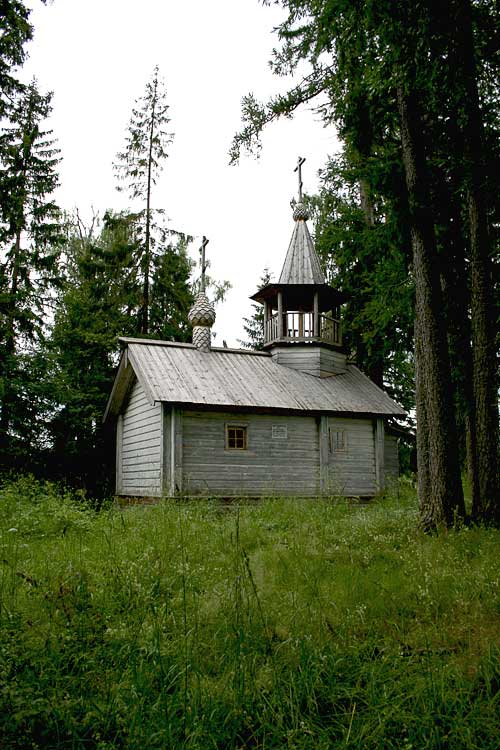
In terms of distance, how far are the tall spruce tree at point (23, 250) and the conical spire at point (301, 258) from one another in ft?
26.4

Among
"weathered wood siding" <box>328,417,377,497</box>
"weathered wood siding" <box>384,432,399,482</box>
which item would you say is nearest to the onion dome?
"weathered wood siding" <box>328,417,377,497</box>

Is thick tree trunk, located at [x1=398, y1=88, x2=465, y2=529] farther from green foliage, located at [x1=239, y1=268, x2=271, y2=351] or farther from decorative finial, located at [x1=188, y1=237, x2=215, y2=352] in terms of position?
green foliage, located at [x1=239, y1=268, x2=271, y2=351]

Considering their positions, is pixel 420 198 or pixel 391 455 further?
pixel 391 455

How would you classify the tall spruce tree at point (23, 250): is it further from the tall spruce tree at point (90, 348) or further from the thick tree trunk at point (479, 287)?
the thick tree trunk at point (479, 287)

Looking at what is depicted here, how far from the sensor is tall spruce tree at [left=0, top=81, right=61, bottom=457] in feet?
60.8

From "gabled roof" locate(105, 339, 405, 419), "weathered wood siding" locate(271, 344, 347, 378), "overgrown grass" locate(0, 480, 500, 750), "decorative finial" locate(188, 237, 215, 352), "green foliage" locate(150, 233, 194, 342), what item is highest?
"green foliage" locate(150, 233, 194, 342)

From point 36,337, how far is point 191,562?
55.7 ft

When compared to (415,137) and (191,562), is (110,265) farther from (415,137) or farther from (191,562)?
(191,562)

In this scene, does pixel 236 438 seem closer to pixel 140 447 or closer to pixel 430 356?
pixel 140 447

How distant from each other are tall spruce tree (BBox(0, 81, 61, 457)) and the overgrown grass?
13.2 metres

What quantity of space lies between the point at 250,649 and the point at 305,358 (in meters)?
15.8

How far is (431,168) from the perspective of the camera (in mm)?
10422

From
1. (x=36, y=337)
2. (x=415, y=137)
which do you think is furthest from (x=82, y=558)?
(x=36, y=337)

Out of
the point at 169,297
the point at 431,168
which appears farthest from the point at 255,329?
the point at 431,168
